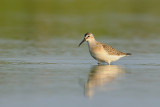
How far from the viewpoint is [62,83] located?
37.4 feet

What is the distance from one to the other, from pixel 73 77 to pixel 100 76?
660mm

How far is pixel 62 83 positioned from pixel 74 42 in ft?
29.8

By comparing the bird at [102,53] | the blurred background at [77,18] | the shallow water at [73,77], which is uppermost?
the blurred background at [77,18]

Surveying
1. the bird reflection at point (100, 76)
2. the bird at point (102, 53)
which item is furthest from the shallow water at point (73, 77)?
the bird at point (102, 53)

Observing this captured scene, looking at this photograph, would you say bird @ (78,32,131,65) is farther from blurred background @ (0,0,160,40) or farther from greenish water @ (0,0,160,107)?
blurred background @ (0,0,160,40)

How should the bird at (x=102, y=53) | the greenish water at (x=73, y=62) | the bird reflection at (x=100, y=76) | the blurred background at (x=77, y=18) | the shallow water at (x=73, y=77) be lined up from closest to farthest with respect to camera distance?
the shallow water at (x=73, y=77) < the greenish water at (x=73, y=62) < the bird reflection at (x=100, y=76) < the bird at (x=102, y=53) < the blurred background at (x=77, y=18)

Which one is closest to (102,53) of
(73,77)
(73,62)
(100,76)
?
(73,62)

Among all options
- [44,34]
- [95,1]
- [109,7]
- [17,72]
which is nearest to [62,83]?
[17,72]

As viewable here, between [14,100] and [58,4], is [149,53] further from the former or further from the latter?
[58,4]

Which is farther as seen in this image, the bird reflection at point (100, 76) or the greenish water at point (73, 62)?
the bird reflection at point (100, 76)

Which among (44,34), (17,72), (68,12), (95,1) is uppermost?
(95,1)

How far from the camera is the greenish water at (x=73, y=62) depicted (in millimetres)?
9930

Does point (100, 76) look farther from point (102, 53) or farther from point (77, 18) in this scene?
point (77, 18)

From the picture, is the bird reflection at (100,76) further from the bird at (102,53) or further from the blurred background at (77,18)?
the blurred background at (77,18)
